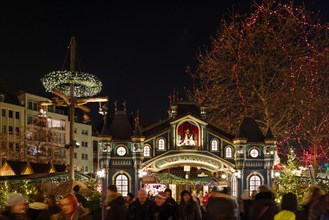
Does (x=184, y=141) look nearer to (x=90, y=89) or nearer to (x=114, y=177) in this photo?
(x=114, y=177)

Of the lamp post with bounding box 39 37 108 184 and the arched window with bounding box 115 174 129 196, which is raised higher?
the lamp post with bounding box 39 37 108 184

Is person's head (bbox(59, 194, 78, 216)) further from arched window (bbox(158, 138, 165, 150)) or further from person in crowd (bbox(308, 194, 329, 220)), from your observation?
arched window (bbox(158, 138, 165, 150))

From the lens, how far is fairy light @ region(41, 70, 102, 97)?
2245cm

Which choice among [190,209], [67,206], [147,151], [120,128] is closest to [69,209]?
[67,206]

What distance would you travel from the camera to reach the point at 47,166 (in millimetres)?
36219

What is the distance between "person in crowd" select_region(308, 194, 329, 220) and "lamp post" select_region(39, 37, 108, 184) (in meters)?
14.5

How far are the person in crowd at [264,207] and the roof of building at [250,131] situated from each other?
63.2ft

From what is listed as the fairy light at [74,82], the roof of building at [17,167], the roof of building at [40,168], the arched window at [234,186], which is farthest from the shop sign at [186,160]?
the roof of building at [40,168]

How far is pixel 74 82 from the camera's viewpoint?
74.2ft

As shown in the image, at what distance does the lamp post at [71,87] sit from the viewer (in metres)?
22.3

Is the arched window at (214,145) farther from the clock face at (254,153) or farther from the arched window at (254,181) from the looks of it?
the arched window at (254,181)

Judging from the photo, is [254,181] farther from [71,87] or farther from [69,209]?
[69,209]

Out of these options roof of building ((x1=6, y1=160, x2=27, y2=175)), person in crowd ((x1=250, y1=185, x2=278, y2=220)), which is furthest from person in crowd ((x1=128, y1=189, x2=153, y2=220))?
roof of building ((x1=6, y1=160, x2=27, y2=175))

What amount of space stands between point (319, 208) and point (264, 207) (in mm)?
926
